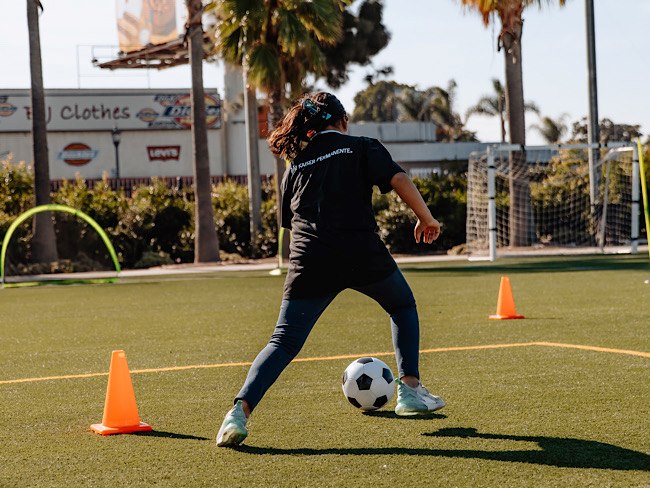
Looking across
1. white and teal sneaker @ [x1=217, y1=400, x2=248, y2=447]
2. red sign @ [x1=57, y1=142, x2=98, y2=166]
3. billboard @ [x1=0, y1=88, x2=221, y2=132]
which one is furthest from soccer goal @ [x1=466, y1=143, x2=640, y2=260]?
red sign @ [x1=57, y1=142, x2=98, y2=166]

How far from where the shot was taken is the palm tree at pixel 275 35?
2828 centimetres

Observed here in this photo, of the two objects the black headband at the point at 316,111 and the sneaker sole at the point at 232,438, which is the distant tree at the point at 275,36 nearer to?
the black headband at the point at 316,111

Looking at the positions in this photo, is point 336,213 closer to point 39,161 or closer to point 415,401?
point 415,401

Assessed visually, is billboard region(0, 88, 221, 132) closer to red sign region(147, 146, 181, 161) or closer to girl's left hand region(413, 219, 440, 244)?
red sign region(147, 146, 181, 161)

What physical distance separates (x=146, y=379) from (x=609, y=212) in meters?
24.6

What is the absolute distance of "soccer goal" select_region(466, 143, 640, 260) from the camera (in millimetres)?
30078

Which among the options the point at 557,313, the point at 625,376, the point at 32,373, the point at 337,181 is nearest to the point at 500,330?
the point at 557,313

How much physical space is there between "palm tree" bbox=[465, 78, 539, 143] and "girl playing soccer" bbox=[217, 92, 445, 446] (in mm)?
68126

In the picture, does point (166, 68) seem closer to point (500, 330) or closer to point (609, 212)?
point (609, 212)

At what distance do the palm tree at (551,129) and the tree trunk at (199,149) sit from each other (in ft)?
169

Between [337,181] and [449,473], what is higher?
[337,181]

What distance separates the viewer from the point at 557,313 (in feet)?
41.4

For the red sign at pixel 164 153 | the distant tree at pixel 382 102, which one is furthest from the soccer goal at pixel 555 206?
the distant tree at pixel 382 102

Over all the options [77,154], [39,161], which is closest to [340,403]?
[39,161]
